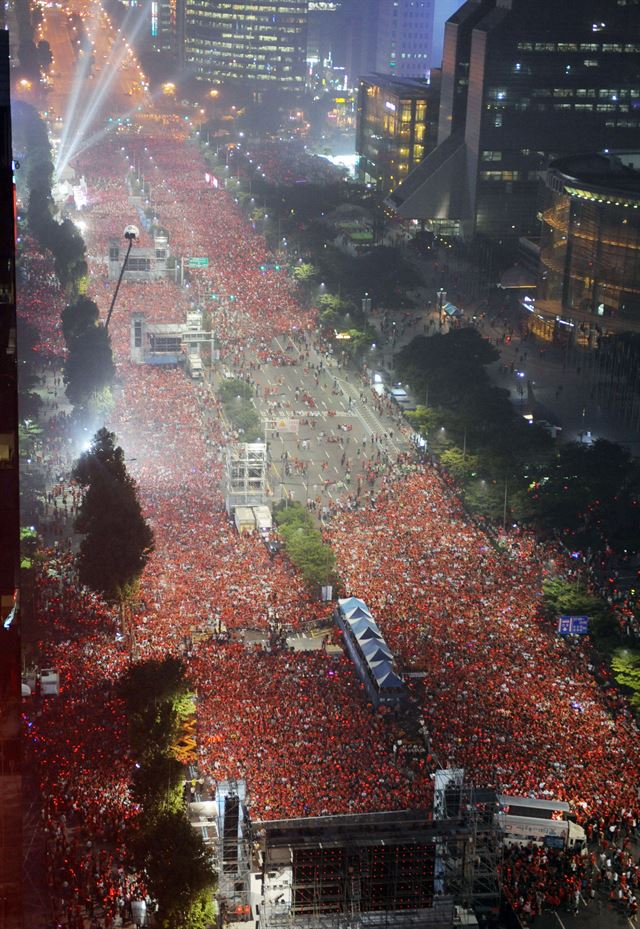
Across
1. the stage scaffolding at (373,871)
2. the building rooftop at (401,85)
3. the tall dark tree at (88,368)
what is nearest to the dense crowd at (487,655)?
the stage scaffolding at (373,871)

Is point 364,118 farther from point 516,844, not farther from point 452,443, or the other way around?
point 516,844

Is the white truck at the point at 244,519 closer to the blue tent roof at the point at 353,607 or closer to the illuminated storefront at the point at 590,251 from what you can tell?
the blue tent roof at the point at 353,607

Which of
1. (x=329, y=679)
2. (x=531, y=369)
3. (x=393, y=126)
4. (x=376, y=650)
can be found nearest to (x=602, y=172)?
(x=531, y=369)

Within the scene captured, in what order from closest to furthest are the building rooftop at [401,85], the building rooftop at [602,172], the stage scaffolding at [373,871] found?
the stage scaffolding at [373,871] < the building rooftop at [602,172] < the building rooftop at [401,85]

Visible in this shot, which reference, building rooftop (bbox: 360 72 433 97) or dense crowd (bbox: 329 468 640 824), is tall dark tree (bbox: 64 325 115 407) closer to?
dense crowd (bbox: 329 468 640 824)

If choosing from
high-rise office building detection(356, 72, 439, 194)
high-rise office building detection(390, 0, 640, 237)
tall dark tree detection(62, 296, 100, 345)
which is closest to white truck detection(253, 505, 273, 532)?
tall dark tree detection(62, 296, 100, 345)

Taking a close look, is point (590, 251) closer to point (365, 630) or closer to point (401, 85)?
point (365, 630)

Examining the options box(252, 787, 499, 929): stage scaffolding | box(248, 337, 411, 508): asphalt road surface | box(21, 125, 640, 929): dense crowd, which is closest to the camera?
box(252, 787, 499, 929): stage scaffolding
